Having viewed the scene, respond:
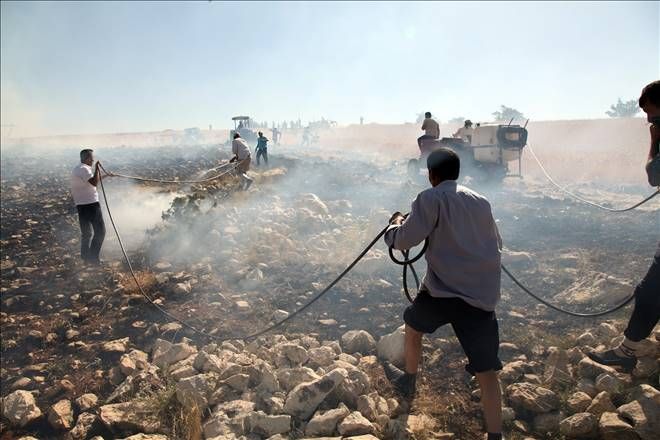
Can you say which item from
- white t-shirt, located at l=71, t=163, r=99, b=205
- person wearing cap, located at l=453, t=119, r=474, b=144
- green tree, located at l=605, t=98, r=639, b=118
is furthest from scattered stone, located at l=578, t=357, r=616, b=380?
green tree, located at l=605, t=98, r=639, b=118

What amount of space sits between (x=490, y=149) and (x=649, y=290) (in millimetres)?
8853

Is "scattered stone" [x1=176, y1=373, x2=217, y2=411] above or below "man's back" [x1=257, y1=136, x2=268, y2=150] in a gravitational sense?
below

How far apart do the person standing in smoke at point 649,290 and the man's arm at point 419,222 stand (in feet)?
4.93

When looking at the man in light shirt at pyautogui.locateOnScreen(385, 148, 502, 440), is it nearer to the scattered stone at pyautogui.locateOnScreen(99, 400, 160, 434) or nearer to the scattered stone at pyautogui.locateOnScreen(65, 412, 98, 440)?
the scattered stone at pyautogui.locateOnScreen(99, 400, 160, 434)

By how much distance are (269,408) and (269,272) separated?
2.82m

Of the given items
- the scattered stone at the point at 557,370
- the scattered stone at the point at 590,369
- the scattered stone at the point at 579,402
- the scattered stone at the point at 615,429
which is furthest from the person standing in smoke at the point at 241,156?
the scattered stone at the point at 615,429

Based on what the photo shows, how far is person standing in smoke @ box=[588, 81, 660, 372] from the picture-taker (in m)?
2.41

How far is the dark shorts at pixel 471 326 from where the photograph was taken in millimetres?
2115

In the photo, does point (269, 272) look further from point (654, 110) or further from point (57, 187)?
point (57, 187)

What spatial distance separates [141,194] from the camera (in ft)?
31.3

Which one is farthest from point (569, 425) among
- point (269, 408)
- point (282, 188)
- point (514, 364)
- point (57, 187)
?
point (57, 187)

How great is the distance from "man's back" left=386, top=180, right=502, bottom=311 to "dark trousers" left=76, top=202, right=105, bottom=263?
5227mm

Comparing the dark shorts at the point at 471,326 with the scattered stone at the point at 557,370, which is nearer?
the dark shorts at the point at 471,326

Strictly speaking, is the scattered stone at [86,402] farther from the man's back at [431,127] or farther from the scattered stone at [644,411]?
the man's back at [431,127]
